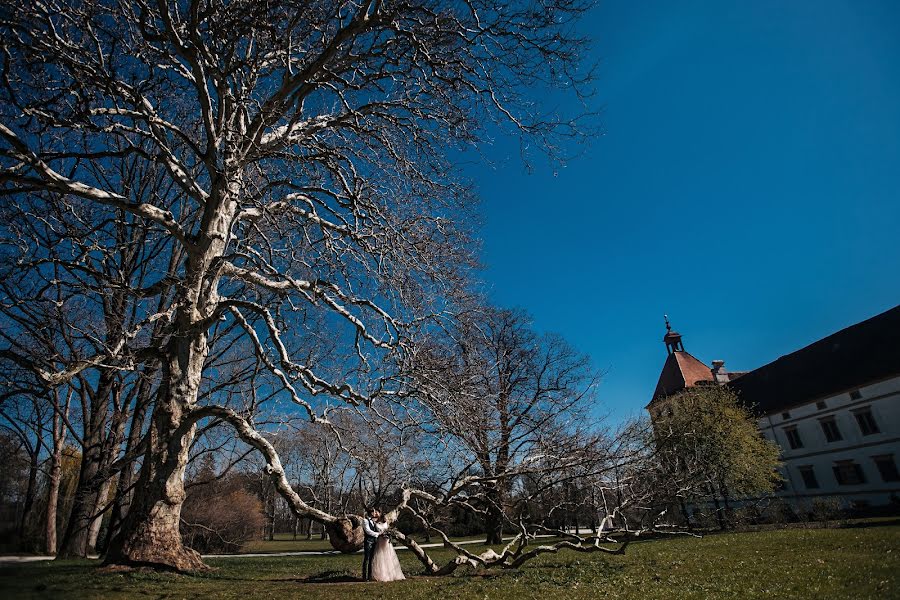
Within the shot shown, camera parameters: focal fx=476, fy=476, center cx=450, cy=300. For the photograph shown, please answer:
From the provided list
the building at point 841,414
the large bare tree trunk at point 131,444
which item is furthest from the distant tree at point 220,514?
the building at point 841,414

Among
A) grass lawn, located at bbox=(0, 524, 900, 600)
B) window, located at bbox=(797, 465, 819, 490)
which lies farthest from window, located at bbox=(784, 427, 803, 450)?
grass lawn, located at bbox=(0, 524, 900, 600)

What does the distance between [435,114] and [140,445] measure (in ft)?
42.1

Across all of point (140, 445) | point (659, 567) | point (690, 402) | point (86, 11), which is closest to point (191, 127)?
point (86, 11)

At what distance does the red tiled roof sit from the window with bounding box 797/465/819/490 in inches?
Answer: 547

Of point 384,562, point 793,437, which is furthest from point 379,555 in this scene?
point 793,437

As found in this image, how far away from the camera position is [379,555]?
9625 mm

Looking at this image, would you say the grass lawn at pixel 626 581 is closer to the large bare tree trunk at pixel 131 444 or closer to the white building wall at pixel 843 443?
the large bare tree trunk at pixel 131 444

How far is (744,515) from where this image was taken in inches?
961

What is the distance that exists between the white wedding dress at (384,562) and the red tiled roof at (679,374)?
155ft

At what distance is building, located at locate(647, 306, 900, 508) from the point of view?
3106 cm

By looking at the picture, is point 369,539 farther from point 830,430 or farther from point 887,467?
point 830,430

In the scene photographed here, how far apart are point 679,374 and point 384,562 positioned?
165 feet

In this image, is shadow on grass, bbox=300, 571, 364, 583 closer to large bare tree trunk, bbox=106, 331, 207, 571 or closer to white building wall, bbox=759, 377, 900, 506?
large bare tree trunk, bbox=106, 331, 207, 571

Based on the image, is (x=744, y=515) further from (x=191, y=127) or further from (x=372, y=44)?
(x=191, y=127)
